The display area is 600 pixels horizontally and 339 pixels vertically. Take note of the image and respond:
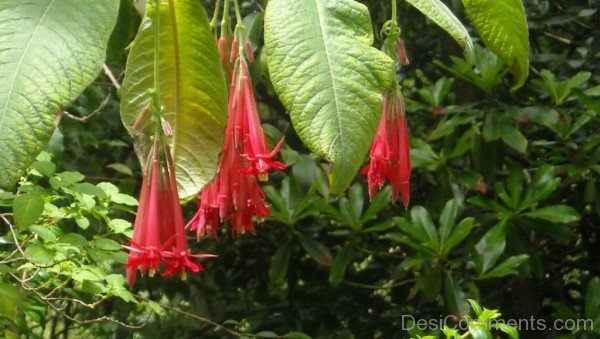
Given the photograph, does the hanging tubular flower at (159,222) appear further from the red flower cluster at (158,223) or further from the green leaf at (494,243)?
the green leaf at (494,243)

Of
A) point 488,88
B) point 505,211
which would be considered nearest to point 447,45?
point 488,88

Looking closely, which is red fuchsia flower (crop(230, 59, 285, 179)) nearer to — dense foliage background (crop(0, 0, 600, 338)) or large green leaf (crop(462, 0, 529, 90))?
large green leaf (crop(462, 0, 529, 90))

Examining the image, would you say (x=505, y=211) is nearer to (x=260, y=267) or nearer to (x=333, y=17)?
(x=260, y=267)

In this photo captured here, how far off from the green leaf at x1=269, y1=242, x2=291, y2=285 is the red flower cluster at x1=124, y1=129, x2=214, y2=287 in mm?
1776

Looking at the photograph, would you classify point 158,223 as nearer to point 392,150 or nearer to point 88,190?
point 392,150

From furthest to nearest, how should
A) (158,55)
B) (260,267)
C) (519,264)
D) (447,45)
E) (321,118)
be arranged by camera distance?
(260,267) < (447,45) < (519,264) < (158,55) < (321,118)

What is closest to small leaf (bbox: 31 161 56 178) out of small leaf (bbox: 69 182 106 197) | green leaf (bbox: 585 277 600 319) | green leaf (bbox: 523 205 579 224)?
small leaf (bbox: 69 182 106 197)

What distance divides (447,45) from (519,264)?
2.76 ft

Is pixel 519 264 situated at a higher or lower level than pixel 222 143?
lower

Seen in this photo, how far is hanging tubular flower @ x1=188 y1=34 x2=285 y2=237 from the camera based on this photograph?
768 mm

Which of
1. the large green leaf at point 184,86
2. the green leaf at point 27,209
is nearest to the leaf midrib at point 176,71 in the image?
the large green leaf at point 184,86

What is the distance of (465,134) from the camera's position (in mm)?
2439

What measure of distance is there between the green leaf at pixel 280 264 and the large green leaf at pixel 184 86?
5.83 feet

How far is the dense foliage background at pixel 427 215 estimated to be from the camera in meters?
2.28
